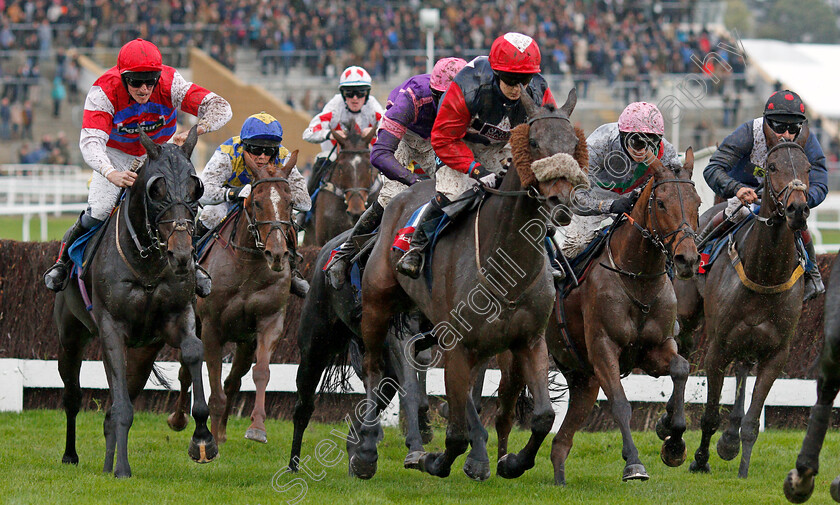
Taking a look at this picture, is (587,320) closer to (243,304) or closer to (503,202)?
(503,202)

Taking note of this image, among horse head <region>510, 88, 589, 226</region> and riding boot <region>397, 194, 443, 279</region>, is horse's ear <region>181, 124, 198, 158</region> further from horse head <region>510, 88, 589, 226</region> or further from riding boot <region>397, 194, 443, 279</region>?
horse head <region>510, 88, 589, 226</region>

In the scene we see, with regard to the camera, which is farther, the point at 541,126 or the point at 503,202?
the point at 503,202

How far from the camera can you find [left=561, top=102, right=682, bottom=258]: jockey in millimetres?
7219

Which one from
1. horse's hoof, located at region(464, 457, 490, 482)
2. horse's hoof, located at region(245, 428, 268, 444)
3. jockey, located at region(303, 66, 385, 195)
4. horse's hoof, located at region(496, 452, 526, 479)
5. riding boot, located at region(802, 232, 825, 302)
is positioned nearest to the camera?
horse's hoof, located at region(464, 457, 490, 482)

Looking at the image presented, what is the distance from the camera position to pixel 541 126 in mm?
5359

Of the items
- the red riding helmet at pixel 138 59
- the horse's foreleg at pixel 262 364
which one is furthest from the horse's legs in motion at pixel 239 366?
the red riding helmet at pixel 138 59

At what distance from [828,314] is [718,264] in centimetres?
249

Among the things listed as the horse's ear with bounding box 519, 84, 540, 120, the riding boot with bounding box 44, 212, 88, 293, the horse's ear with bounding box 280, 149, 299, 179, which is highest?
the horse's ear with bounding box 519, 84, 540, 120

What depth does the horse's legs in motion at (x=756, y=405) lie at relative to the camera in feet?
23.1

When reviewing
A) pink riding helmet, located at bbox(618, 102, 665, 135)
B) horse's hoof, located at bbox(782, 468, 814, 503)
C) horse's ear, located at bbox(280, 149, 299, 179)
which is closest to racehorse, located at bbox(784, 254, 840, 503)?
horse's hoof, located at bbox(782, 468, 814, 503)

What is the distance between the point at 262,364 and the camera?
796cm

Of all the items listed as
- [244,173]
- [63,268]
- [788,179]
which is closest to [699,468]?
[788,179]

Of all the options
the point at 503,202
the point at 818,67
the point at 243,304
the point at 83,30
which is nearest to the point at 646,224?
the point at 503,202

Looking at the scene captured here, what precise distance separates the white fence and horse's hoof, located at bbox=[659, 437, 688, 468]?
1.84 metres
